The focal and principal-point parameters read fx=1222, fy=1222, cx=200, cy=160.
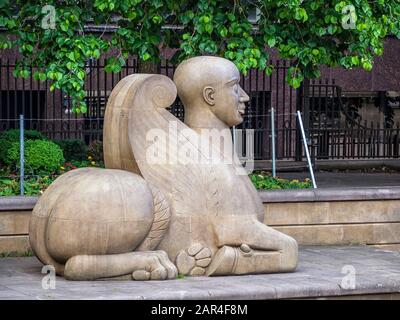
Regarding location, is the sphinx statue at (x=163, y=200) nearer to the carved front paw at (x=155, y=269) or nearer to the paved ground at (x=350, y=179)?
the carved front paw at (x=155, y=269)

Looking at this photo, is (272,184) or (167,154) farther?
(272,184)

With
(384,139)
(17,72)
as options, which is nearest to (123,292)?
(17,72)

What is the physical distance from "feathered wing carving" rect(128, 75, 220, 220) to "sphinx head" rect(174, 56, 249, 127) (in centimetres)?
26

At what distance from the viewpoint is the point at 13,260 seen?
14.0 m

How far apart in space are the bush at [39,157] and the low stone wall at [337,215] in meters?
3.33

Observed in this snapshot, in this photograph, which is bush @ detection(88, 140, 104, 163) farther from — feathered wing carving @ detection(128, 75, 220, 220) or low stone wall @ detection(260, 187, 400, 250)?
feathered wing carving @ detection(128, 75, 220, 220)

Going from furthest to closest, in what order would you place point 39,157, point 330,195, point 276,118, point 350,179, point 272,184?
point 276,118 → point 350,179 → point 39,157 → point 272,184 → point 330,195

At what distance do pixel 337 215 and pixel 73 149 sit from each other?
5.30 metres

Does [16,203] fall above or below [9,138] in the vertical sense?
below

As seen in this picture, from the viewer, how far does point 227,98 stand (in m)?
12.9

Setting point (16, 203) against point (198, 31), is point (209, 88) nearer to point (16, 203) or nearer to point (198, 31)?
point (16, 203)

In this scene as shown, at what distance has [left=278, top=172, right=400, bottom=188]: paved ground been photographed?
2082 centimetres

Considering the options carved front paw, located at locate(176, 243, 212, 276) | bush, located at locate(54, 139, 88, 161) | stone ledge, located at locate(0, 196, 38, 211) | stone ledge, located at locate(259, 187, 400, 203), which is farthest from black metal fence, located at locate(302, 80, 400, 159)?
carved front paw, located at locate(176, 243, 212, 276)

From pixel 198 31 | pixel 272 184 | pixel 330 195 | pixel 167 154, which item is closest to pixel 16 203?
pixel 167 154
